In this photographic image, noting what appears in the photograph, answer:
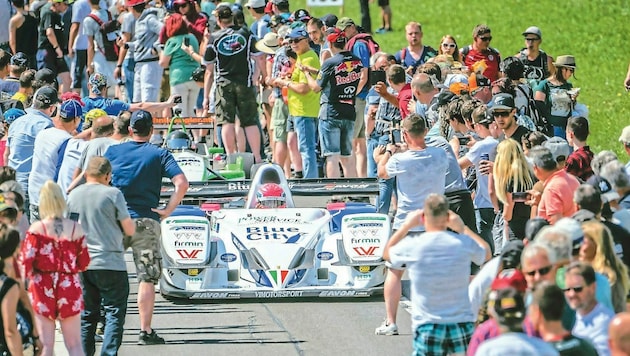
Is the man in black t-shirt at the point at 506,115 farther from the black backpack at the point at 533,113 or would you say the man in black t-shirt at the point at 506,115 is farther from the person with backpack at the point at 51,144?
the person with backpack at the point at 51,144

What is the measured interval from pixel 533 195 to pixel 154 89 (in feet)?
37.7

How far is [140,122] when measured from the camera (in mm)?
13094

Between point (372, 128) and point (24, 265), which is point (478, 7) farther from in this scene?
point (24, 265)

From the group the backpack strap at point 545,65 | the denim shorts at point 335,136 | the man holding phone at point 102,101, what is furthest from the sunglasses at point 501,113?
the backpack strap at point 545,65

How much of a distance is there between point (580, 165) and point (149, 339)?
4.13m

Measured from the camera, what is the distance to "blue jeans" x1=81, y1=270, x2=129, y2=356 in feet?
38.8

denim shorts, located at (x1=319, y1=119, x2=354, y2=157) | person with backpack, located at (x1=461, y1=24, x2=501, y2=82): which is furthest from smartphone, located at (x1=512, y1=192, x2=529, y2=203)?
person with backpack, located at (x1=461, y1=24, x2=501, y2=82)

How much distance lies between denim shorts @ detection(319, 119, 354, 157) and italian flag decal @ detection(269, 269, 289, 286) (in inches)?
202

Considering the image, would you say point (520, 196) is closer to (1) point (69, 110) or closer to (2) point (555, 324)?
(1) point (69, 110)

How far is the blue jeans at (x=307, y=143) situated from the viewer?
19.9 m

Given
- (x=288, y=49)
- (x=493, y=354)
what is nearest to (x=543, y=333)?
(x=493, y=354)

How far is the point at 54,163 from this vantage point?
14273 mm

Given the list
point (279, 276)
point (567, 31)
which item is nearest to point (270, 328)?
point (279, 276)

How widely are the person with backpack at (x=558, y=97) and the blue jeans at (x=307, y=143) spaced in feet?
10.1
